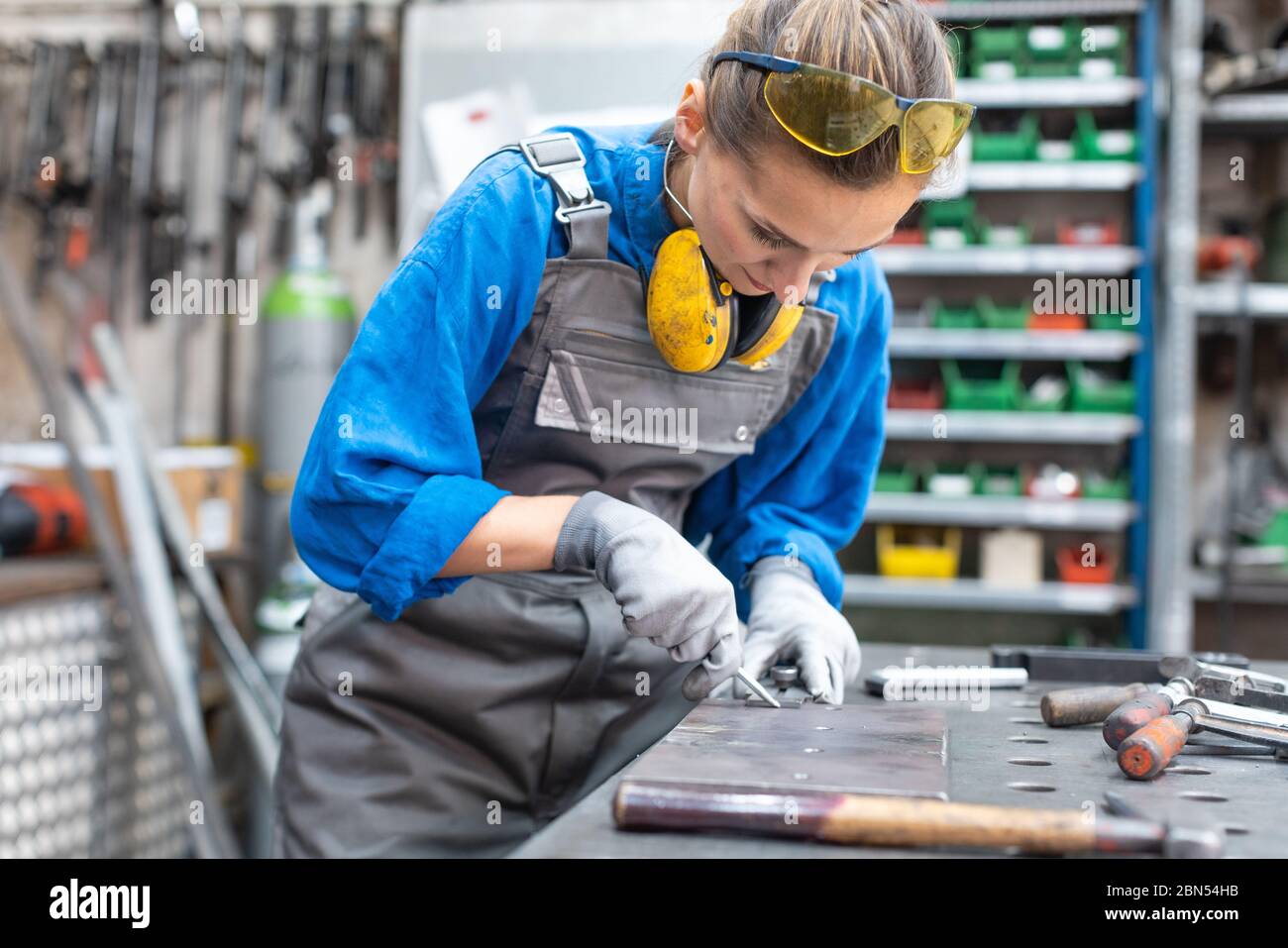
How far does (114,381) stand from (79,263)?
1214 millimetres

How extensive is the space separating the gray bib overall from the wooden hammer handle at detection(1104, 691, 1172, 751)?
0.53 metres

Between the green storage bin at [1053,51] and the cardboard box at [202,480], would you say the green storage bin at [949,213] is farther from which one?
the cardboard box at [202,480]

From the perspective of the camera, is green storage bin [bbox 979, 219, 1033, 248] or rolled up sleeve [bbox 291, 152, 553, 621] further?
green storage bin [bbox 979, 219, 1033, 248]

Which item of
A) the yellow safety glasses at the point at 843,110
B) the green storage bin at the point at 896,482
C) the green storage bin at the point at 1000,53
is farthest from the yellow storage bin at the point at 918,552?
the yellow safety glasses at the point at 843,110

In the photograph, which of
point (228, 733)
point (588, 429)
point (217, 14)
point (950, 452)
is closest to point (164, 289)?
point (217, 14)

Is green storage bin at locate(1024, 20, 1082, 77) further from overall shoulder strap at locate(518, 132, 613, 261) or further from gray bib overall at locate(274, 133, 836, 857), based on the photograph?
overall shoulder strap at locate(518, 132, 613, 261)

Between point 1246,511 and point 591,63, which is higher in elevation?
point 591,63

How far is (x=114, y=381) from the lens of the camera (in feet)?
9.53

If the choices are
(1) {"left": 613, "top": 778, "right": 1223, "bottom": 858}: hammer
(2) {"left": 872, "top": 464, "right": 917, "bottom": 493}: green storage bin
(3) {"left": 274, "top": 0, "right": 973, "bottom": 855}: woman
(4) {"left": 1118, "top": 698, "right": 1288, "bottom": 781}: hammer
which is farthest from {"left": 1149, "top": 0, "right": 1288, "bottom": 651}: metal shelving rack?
(1) {"left": 613, "top": 778, "right": 1223, "bottom": 858}: hammer

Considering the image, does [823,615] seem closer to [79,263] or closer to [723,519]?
[723,519]

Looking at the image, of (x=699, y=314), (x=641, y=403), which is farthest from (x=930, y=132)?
(x=641, y=403)

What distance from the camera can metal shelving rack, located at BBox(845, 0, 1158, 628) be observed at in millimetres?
3398

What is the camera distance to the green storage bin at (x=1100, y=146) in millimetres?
3422

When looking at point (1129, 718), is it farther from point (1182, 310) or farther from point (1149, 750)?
point (1182, 310)
